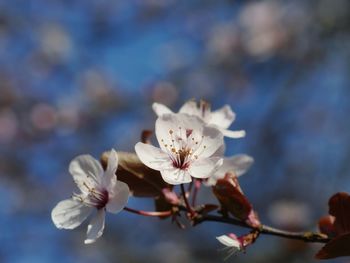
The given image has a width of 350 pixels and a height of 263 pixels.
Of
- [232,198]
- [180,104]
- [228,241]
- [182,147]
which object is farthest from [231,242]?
[180,104]

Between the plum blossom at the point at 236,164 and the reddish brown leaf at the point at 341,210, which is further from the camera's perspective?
the plum blossom at the point at 236,164

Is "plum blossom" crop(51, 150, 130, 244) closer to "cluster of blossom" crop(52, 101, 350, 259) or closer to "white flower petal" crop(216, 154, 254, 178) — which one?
"cluster of blossom" crop(52, 101, 350, 259)

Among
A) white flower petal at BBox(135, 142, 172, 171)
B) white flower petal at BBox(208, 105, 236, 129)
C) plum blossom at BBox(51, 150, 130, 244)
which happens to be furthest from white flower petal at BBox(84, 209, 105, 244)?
white flower petal at BBox(208, 105, 236, 129)

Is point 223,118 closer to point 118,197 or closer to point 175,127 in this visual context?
point 175,127

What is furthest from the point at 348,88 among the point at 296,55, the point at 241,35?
the point at 241,35

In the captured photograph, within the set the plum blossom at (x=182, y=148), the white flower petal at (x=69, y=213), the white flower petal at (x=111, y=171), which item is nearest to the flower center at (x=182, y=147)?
the plum blossom at (x=182, y=148)

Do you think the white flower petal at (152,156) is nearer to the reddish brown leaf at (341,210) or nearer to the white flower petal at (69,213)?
the white flower petal at (69,213)
